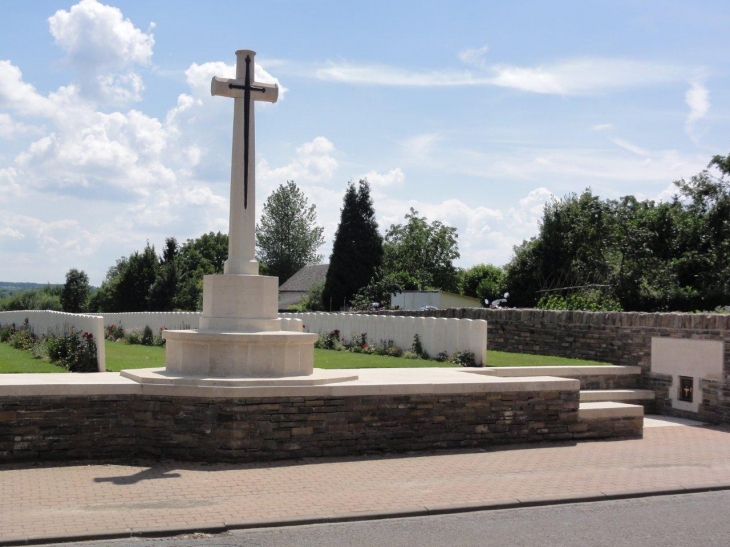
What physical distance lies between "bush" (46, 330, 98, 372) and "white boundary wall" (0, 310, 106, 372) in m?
0.13

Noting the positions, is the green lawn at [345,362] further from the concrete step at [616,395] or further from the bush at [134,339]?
the bush at [134,339]

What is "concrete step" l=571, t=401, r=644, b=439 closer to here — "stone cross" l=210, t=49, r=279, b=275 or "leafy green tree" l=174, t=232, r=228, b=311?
"stone cross" l=210, t=49, r=279, b=275

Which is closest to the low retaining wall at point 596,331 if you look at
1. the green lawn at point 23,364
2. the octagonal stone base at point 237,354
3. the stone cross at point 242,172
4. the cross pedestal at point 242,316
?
the cross pedestal at point 242,316

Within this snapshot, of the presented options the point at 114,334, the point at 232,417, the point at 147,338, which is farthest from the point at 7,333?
the point at 232,417

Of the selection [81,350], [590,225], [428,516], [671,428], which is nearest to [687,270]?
[590,225]

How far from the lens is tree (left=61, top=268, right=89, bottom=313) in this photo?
64625 millimetres

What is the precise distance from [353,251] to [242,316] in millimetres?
36888

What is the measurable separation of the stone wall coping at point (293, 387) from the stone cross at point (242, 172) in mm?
1862

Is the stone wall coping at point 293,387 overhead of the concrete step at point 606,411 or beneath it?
overhead

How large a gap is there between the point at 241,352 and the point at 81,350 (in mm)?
5289

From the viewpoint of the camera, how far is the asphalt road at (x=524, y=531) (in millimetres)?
5656

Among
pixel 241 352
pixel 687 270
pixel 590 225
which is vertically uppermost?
pixel 590 225

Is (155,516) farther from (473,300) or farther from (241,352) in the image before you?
(473,300)

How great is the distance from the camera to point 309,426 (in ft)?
27.6
